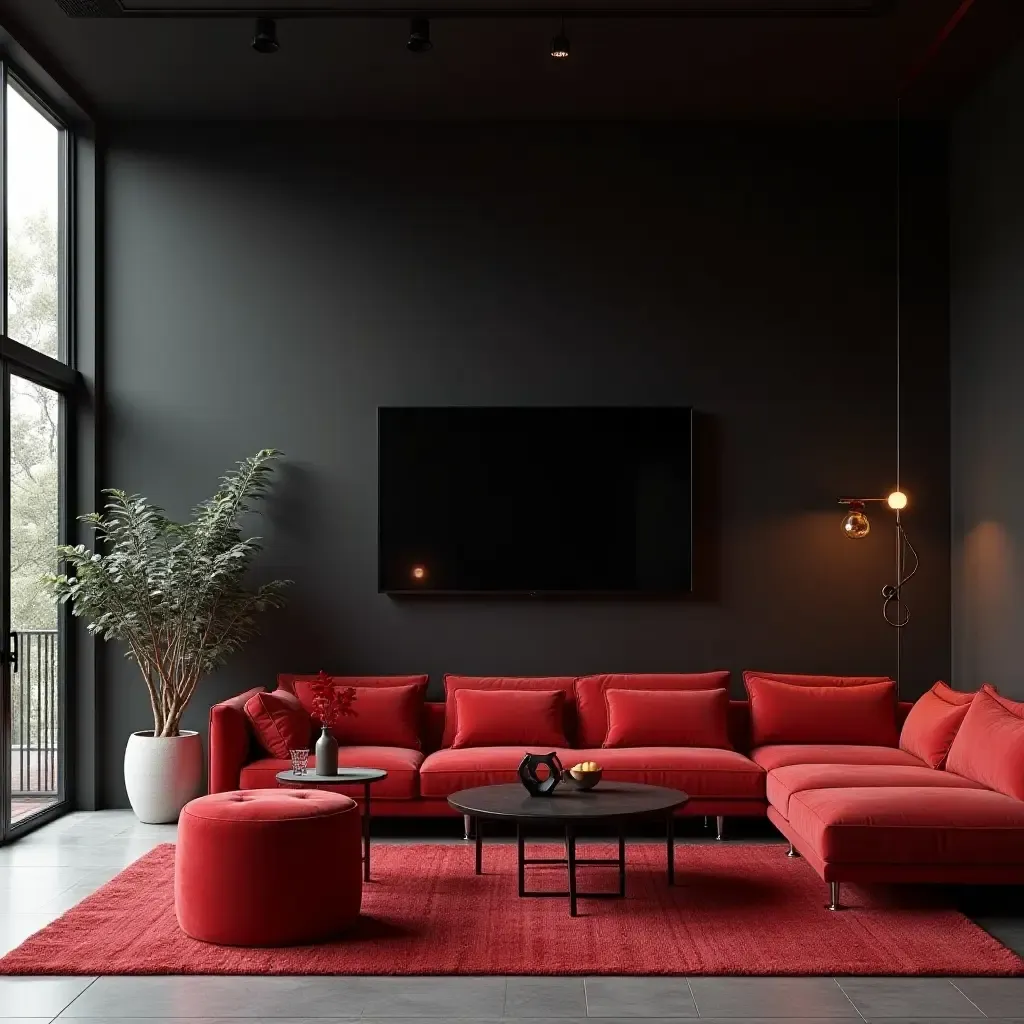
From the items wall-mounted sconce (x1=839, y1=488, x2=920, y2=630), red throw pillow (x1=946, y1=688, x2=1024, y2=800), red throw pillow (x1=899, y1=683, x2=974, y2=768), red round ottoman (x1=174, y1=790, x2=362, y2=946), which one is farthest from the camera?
wall-mounted sconce (x1=839, y1=488, x2=920, y2=630)

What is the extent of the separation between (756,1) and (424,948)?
13.9 ft

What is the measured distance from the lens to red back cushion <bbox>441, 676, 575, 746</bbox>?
671cm

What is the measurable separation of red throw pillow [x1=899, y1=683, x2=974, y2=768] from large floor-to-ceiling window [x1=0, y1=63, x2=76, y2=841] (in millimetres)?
4397

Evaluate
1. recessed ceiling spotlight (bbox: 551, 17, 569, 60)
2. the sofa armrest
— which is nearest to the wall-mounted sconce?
recessed ceiling spotlight (bbox: 551, 17, 569, 60)

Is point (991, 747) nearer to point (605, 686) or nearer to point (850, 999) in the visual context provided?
point (850, 999)

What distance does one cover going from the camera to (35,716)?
21.5 feet

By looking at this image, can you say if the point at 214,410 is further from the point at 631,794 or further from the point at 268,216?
the point at 631,794

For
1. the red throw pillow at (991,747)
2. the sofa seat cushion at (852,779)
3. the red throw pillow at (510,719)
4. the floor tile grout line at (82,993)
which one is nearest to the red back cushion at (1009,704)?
the red throw pillow at (991,747)

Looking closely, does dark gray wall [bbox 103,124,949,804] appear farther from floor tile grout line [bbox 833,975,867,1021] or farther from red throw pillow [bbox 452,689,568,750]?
floor tile grout line [bbox 833,975,867,1021]

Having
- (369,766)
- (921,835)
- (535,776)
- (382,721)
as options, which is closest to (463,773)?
(369,766)

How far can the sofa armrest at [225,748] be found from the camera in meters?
5.97

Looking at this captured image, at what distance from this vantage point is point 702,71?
21.1ft

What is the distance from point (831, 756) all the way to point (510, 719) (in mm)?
1632

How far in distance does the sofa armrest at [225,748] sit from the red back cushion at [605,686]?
1806 mm
